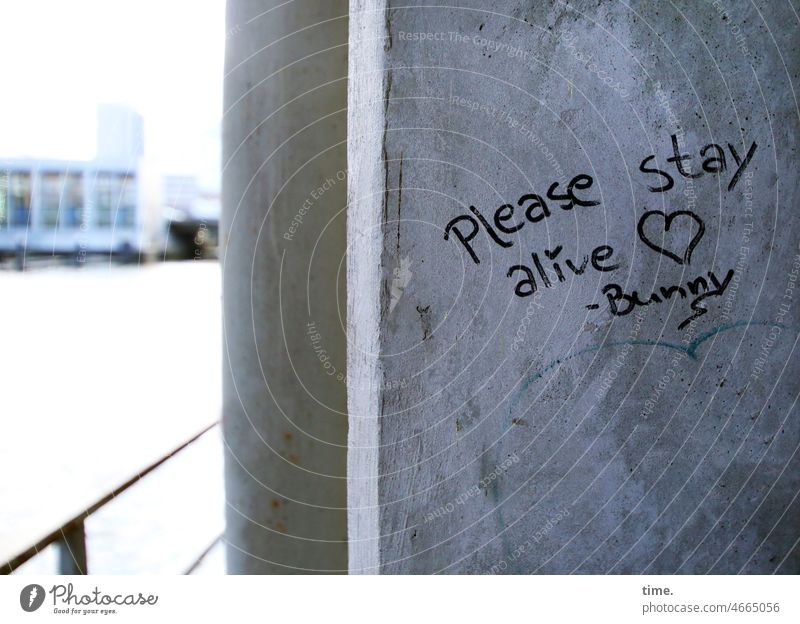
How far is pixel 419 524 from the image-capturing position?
35.7 inches

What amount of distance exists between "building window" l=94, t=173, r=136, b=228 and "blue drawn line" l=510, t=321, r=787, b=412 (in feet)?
2.29

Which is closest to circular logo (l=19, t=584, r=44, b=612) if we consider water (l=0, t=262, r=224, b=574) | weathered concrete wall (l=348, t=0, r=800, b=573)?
water (l=0, t=262, r=224, b=574)

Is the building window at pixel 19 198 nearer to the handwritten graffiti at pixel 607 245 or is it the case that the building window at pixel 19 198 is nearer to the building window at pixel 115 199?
the building window at pixel 115 199

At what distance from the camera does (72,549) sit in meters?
→ 0.97

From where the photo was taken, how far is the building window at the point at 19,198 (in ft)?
2.83

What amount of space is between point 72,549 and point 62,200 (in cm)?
61

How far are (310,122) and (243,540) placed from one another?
A: 0.99 meters

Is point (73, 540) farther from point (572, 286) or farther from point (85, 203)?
point (572, 286)

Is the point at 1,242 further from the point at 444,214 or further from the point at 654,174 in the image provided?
the point at 654,174

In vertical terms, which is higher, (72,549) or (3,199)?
(3,199)

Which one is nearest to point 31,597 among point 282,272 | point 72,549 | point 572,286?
point 72,549

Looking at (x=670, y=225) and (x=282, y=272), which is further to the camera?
(x=282, y=272)

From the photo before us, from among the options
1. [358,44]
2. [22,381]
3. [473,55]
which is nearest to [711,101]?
[473,55]

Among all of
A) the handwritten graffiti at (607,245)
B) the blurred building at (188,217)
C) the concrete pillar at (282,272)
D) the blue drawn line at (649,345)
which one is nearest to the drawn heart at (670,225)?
the handwritten graffiti at (607,245)
